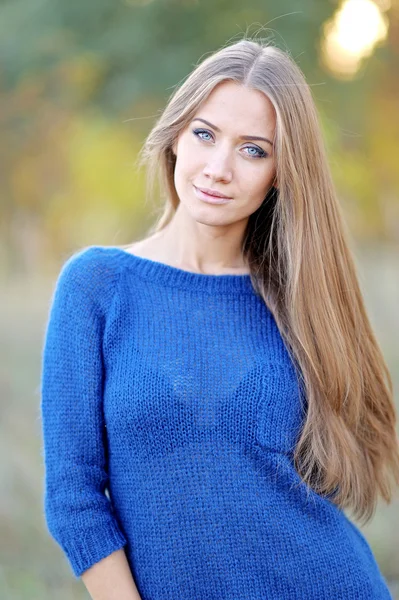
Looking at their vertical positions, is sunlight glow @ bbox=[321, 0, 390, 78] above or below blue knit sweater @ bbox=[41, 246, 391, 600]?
above

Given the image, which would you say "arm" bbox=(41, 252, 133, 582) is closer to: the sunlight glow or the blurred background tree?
the blurred background tree

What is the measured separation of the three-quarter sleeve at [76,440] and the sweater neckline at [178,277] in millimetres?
213

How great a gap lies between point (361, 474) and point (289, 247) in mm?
630

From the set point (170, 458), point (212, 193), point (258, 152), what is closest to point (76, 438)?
point (170, 458)

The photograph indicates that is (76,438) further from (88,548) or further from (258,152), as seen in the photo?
(258,152)

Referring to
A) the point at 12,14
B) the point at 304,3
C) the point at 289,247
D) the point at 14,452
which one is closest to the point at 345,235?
the point at 289,247

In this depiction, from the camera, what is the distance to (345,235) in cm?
220

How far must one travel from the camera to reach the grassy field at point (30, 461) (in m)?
3.41

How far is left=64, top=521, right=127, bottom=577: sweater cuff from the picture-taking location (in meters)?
1.84

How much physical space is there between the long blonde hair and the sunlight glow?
297 centimetres

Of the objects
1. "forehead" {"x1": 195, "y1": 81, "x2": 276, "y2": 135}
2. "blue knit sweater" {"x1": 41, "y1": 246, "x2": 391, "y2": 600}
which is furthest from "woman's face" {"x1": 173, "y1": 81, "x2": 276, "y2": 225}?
"blue knit sweater" {"x1": 41, "y1": 246, "x2": 391, "y2": 600}

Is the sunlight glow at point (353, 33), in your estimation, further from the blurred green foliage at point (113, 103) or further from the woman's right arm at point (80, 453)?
the woman's right arm at point (80, 453)

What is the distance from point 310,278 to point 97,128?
150 inches

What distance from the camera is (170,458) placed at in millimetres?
1879
